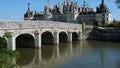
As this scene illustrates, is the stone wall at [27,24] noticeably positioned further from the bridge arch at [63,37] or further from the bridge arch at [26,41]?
the bridge arch at [63,37]

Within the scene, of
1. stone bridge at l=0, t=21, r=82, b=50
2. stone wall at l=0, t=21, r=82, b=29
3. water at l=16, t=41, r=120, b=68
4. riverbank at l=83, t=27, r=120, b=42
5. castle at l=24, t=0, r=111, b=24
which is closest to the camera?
water at l=16, t=41, r=120, b=68

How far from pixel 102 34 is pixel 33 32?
21124 millimetres

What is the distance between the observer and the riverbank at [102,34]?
150ft

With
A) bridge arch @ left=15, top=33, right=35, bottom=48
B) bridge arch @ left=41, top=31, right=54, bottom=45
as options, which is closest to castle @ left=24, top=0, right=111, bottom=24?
bridge arch @ left=41, top=31, right=54, bottom=45

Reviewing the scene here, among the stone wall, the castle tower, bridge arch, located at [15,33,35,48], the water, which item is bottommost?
the water

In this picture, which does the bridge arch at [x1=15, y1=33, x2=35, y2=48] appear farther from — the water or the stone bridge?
the water

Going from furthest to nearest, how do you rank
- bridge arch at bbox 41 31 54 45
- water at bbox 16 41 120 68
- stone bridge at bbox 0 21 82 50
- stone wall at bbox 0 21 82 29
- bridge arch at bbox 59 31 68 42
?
1. bridge arch at bbox 59 31 68 42
2. bridge arch at bbox 41 31 54 45
3. stone bridge at bbox 0 21 82 50
4. stone wall at bbox 0 21 82 29
5. water at bbox 16 41 120 68

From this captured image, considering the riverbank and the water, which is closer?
the water

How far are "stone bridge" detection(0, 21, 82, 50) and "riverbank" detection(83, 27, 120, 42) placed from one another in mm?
5566

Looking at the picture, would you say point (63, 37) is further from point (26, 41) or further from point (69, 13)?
point (69, 13)

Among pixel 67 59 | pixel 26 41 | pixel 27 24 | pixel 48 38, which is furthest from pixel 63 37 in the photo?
pixel 67 59

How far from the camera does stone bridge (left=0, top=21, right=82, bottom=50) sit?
79.6 feet

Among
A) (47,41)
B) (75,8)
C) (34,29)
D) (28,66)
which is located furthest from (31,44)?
(75,8)

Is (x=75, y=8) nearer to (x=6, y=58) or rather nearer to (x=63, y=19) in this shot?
(x=63, y=19)
